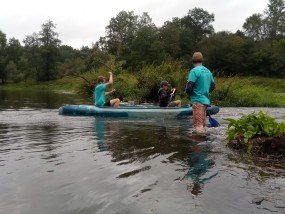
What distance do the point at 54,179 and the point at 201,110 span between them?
15.5 feet

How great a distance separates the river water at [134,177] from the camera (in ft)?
15.1

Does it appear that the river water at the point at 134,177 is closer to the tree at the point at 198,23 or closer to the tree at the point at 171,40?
the tree at the point at 171,40

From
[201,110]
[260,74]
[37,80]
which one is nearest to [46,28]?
[37,80]

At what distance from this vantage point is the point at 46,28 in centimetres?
8781

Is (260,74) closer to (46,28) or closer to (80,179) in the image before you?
(46,28)

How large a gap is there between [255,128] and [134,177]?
2.88m

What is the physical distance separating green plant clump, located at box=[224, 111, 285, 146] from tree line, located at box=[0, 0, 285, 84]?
5214 cm

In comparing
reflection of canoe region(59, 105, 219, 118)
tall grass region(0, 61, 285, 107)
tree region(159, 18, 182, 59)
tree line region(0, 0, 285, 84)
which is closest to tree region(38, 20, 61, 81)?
tree line region(0, 0, 285, 84)

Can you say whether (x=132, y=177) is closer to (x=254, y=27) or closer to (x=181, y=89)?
(x=181, y=89)

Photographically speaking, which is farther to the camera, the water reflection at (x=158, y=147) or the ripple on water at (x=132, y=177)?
the water reflection at (x=158, y=147)

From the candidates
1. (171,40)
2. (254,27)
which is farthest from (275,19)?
(171,40)

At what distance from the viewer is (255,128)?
7.48 m

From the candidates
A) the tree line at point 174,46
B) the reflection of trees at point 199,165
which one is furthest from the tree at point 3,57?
the reflection of trees at point 199,165

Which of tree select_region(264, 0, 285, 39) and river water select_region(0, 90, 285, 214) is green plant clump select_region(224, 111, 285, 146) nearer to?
river water select_region(0, 90, 285, 214)
